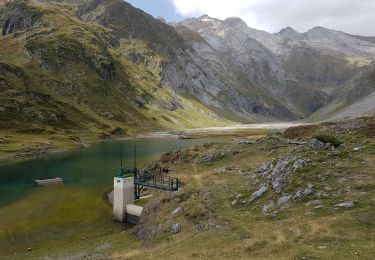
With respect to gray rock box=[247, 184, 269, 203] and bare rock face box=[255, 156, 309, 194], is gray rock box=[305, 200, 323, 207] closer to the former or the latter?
bare rock face box=[255, 156, 309, 194]

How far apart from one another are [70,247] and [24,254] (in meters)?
4.97

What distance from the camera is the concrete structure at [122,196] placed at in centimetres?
6028

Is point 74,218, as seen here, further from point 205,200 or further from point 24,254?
point 205,200

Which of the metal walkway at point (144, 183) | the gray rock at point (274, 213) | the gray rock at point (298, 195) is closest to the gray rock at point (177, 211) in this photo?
the metal walkway at point (144, 183)

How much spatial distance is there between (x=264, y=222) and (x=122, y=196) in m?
28.0

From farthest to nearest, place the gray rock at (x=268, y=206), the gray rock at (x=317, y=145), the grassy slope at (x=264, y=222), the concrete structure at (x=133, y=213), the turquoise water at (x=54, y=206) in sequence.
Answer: the concrete structure at (x=133, y=213), the gray rock at (x=317, y=145), the turquoise water at (x=54, y=206), the gray rock at (x=268, y=206), the grassy slope at (x=264, y=222)

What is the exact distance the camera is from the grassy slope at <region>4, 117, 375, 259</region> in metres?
30.2

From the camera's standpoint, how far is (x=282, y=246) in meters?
30.5

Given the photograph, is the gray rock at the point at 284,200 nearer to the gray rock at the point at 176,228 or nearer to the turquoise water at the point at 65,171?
the gray rock at the point at 176,228

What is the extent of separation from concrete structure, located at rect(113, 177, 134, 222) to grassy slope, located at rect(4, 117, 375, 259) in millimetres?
6408

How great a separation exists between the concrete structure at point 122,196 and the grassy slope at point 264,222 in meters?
6.41

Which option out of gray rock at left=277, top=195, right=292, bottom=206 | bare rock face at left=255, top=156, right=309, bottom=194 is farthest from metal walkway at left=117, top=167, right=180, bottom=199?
gray rock at left=277, top=195, right=292, bottom=206

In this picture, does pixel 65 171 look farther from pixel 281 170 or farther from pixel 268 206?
pixel 268 206

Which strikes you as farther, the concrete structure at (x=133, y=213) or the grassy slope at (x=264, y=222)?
the concrete structure at (x=133, y=213)
